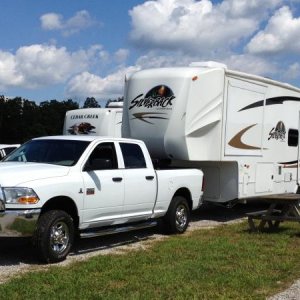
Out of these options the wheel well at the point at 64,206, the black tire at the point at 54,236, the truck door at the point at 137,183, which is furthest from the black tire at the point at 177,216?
the black tire at the point at 54,236

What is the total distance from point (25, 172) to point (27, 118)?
66850 millimetres

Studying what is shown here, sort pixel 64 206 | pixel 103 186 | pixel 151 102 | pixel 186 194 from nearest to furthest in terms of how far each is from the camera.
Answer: pixel 64 206
pixel 103 186
pixel 186 194
pixel 151 102

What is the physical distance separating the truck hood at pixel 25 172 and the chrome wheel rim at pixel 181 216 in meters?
3.39

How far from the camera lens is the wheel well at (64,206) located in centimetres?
832

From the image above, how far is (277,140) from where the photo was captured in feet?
47.7

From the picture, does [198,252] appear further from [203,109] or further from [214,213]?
[214,213]

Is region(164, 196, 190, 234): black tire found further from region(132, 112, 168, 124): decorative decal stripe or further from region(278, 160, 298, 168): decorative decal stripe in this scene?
region(278, 160, 298, 168): decorative decal stripe

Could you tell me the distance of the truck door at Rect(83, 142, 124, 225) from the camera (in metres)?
8.88

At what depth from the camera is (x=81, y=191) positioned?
8.67m

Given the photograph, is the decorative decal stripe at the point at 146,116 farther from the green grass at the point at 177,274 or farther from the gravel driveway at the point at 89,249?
the green grass at the point at 177,274

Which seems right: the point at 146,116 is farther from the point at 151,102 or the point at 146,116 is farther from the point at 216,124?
the point at 216,124

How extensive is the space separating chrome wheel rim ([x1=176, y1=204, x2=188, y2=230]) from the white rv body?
674cm

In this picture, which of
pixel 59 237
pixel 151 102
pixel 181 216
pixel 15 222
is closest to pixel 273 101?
pixel 151 102

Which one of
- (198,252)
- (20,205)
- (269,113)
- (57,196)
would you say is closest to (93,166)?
(57,196)
